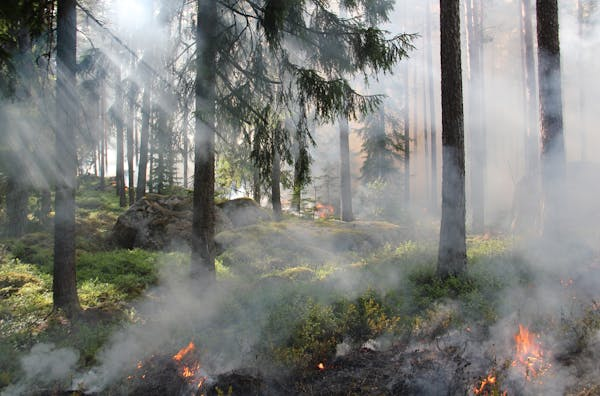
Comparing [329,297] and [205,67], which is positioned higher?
[205,67]

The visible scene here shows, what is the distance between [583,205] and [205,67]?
12084 millimetres

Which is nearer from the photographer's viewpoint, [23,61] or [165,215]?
[23,61]

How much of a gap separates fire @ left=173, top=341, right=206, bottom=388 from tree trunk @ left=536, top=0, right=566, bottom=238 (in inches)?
333

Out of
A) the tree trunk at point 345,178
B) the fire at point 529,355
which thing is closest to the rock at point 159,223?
the tree trunk at point 345,178

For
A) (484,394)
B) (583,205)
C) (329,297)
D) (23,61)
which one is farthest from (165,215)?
(583,205)

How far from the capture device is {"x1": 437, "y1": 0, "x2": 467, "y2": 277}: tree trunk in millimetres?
8023

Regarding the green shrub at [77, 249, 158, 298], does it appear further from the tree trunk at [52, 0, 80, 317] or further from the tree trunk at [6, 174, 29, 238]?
the tree trunk at [6, 174, 29, 238]

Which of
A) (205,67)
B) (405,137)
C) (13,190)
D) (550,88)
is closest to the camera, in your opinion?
(205,67)

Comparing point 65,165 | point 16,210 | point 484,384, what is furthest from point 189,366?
point 16,210

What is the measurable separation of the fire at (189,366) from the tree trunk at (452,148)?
5062 mm

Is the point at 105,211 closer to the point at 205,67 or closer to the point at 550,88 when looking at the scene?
the point at 205,67

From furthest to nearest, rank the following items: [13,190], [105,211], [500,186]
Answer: [500,186]
[105,211]
[13,190]

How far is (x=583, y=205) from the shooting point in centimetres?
1232

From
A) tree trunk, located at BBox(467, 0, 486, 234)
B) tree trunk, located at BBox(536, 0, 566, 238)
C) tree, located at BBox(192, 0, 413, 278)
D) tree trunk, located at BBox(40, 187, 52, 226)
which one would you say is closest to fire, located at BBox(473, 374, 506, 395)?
tree, located at BBox(192, 0, 413, 278)
